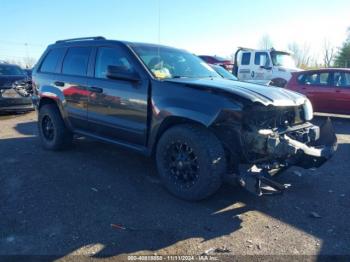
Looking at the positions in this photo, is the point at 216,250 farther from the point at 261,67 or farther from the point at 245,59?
the point at 245,59

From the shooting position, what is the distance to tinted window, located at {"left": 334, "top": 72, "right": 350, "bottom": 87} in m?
9.95

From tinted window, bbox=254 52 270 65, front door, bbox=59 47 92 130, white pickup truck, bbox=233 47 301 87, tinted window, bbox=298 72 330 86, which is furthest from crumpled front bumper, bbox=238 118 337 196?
tinted window, bbox=254 52 270 65

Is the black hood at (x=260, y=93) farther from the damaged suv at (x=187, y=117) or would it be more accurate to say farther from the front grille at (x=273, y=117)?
the front grille at (x=273, y=117)

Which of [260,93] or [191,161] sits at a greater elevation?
[260,93]

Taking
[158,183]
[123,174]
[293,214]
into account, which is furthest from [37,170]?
[293,214]

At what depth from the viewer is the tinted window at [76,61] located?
17.8ft

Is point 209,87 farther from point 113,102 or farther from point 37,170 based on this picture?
point 37,170

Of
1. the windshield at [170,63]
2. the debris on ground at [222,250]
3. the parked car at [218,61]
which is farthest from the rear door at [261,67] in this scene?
the debris on ground at [222,250]

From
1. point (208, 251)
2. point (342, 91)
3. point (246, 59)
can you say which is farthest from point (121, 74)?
point (246, 59)

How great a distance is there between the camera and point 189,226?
11.8 ft

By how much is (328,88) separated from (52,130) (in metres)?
7.64

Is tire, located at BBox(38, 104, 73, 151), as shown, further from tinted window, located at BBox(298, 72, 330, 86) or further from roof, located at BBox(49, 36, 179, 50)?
tinted window, located at BBox(298, 72, 330, 86)

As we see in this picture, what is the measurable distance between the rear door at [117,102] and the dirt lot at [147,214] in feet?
2.14

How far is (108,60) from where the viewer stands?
5.06 metres
